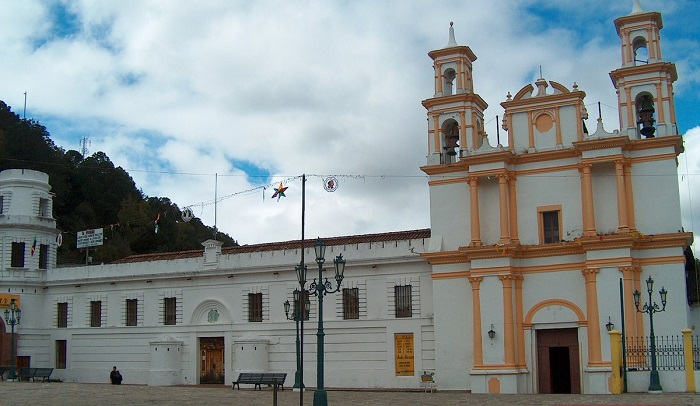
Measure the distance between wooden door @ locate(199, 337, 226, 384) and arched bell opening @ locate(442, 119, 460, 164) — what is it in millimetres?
13779

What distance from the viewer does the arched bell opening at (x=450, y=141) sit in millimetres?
35781

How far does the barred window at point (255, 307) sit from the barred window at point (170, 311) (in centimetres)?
427

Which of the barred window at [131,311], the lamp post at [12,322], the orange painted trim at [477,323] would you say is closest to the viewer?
the orange painted trim at [477,323]

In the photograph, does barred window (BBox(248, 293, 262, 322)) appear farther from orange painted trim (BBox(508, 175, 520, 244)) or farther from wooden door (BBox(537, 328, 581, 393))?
wooden door (BBox(537, 328, 581, 393))

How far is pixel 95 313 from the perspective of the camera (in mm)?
43500

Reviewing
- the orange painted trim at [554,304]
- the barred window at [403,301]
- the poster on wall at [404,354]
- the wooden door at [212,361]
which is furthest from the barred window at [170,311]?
the orange painted trim at [554,304]

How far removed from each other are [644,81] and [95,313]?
28921 millimetres

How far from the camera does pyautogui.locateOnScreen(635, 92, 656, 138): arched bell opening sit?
3247 centimetres

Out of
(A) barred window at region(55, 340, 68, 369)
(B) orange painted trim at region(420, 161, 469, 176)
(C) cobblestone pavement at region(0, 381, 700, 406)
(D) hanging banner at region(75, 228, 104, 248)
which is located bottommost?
(C) cobblestone pavement at region(0, 381, 700, 406)

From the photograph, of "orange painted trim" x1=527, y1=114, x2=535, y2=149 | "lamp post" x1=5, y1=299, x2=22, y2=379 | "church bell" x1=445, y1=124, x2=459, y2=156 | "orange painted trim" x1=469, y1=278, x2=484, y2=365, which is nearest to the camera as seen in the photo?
"orange painted trim" x1=469, y1=278, x2=484, y2=365

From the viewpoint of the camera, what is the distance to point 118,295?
1682 inches

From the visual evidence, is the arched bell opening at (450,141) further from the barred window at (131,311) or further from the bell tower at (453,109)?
the barred window at (131,311)

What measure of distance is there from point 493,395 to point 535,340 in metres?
3.44

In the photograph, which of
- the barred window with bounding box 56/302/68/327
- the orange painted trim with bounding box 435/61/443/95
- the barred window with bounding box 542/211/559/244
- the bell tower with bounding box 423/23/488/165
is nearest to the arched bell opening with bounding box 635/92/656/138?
the barred window with bounding box 542/211/559/244
